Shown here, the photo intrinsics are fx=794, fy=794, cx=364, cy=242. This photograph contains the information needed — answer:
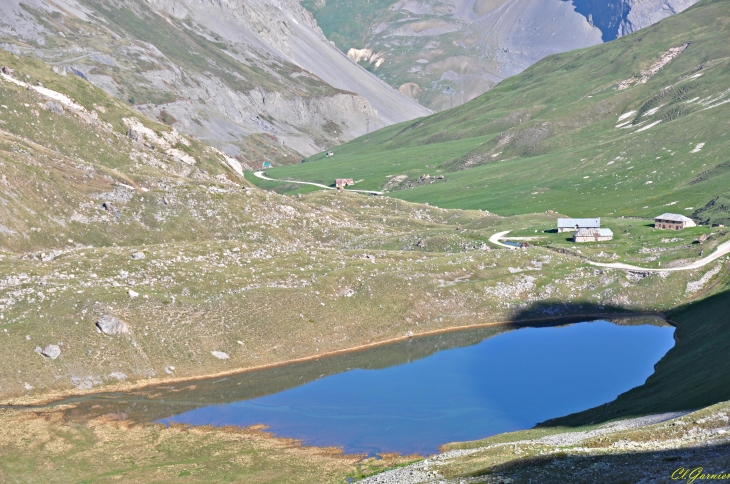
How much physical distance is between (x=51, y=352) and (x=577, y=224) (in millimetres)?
124343

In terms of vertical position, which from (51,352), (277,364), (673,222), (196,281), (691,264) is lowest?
(51,352)

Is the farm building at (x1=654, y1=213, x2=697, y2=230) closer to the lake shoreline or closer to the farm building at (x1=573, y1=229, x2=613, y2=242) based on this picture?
the farm building at (x1=573, y1=229, x2=613, y2=242)

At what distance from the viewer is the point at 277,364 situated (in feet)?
374

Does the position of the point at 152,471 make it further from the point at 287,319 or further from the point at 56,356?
the point at 287,319

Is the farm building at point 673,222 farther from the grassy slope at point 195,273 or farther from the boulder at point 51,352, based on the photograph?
the boulder at point 51,352

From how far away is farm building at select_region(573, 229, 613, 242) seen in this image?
17675cm

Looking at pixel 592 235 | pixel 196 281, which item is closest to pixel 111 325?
pixel 196 281

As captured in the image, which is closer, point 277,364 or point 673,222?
point 277,364

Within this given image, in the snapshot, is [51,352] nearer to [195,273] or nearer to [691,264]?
[195,273]

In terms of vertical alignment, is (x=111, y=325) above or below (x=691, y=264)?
below

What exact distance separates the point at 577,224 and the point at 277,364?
Answer: 319 feet
